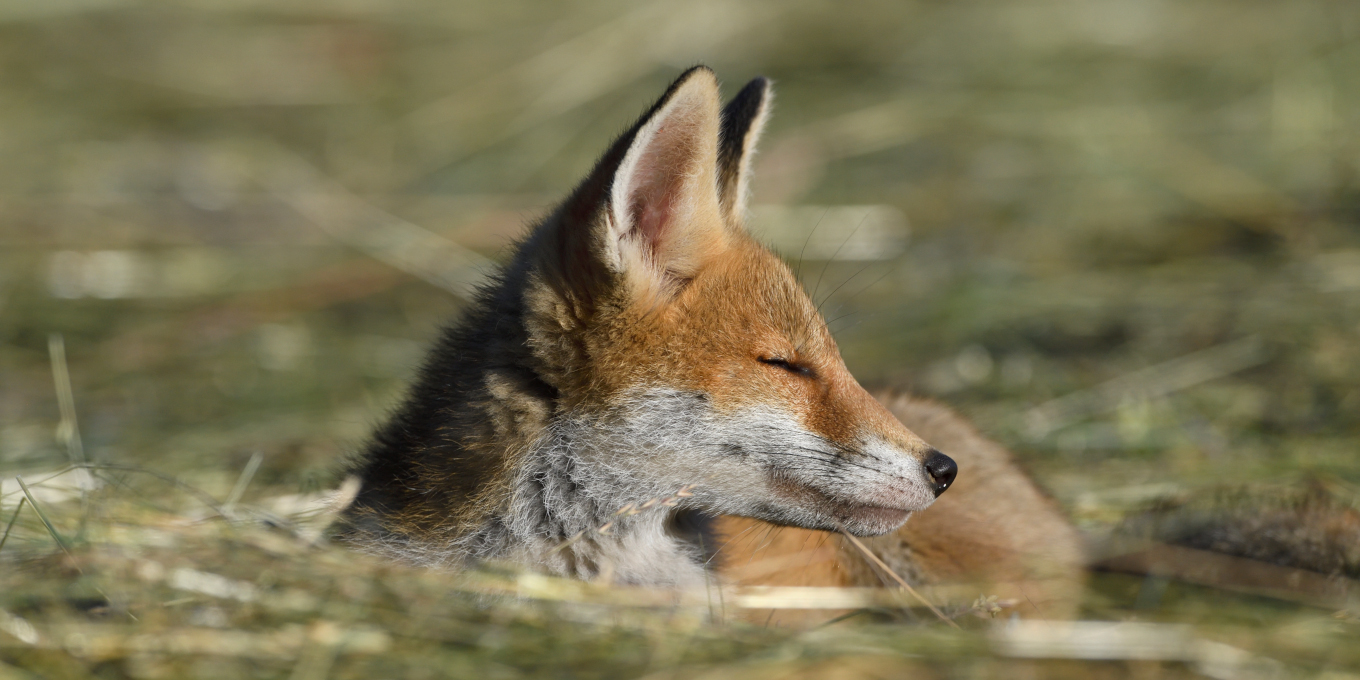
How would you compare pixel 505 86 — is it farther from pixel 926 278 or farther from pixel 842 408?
pixel 842 408

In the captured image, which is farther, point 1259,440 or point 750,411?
point 1259,440

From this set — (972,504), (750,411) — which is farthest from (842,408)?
(972,504)

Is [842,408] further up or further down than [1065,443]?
further down

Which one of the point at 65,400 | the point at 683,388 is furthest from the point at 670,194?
the point at 65,400

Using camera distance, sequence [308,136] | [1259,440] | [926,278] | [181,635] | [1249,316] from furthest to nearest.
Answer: [308,136] → [926,278] → [1249,316] → [1259,440] → [181,635]

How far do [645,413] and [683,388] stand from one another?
15 centimetres

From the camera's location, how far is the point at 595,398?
354cm

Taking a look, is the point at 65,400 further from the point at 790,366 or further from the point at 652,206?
the point at 790,366

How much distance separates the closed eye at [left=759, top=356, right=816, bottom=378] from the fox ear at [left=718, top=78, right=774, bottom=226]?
2.99 feet

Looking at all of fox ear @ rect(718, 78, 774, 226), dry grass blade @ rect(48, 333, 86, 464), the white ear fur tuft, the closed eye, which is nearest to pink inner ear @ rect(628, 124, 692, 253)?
the white ear fur tuft

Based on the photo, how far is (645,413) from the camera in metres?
3.54

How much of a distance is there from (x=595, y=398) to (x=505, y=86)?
8.77 meters

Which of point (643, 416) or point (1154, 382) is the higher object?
point (1154, 382)

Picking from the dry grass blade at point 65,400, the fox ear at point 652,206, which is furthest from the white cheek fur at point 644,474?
the dry grass blade at point 65,400
